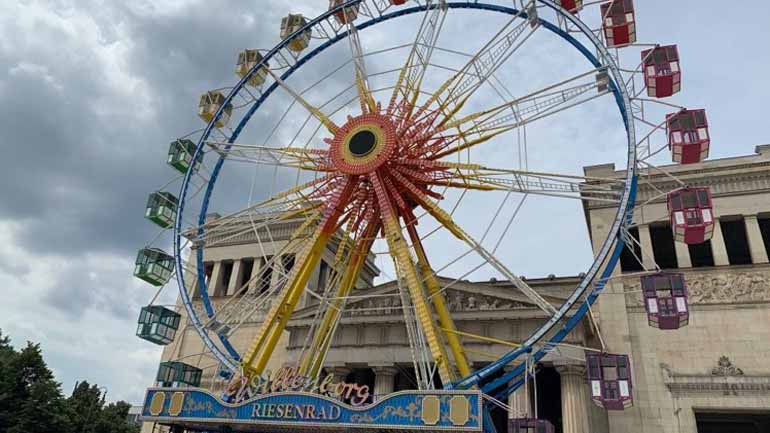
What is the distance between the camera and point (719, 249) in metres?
30.8

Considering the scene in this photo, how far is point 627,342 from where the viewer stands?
2983 cm

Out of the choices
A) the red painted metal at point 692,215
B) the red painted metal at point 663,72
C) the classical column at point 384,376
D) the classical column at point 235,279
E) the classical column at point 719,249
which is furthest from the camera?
the classical column at point 235,279

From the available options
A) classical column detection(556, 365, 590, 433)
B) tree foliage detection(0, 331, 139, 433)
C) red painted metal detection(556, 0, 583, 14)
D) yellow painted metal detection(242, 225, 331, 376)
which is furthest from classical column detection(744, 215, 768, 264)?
tree foliage detection(0, 331, 139, 433)

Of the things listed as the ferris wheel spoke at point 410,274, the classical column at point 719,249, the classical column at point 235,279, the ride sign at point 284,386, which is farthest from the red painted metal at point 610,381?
the classical column at point 235,279

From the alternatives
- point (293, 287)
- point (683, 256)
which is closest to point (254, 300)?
point (293, 287)

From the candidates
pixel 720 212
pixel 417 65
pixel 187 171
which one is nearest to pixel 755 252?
pixel 720 212

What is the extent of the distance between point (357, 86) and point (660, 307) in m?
16.5

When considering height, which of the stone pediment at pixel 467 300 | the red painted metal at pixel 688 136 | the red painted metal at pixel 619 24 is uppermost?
the red painted metal at pixel 619 24

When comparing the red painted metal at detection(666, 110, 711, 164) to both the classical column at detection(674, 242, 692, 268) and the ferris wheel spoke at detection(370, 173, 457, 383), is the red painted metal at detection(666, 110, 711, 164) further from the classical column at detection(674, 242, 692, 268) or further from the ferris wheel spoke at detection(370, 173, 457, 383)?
the ferris wheel spoke at detection(370, 173, 457, 383)

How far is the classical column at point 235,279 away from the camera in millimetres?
40741

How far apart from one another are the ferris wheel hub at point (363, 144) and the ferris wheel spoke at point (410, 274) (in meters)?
0.77

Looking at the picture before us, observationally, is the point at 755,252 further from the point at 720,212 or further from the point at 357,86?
the point at 357,86

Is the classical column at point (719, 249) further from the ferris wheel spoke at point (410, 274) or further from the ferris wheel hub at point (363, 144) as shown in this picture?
the ferris wheel hub at point (363, 144)

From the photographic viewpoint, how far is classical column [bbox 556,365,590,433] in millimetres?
26453
